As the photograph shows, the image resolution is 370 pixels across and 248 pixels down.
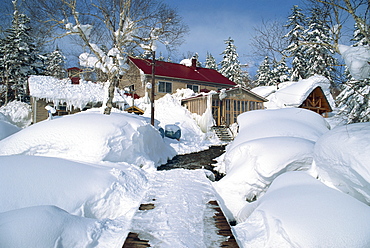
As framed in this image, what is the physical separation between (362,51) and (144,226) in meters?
4.82

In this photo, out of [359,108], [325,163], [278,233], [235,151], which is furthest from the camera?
[359,108]

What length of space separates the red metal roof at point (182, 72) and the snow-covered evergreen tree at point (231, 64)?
985cm

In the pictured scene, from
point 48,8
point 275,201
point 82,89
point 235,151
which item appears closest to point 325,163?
point 275,201

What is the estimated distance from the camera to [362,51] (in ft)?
12.3

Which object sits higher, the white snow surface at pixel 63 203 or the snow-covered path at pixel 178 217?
the white snow surface at pixel 63 203

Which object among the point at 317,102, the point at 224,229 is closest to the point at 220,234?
the point at 224,229

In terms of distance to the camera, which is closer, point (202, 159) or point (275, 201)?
point (275, 201)

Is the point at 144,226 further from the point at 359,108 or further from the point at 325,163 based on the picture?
the point at 359,108

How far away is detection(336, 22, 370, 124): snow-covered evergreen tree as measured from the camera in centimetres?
455

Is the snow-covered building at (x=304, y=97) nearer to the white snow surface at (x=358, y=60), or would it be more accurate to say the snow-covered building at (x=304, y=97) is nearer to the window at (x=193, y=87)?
the window at (x=193, y=87)

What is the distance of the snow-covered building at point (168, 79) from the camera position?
23369 millimetres

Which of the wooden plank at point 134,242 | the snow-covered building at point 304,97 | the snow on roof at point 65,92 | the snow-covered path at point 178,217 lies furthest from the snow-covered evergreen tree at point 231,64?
the wooden plank at point 134,242

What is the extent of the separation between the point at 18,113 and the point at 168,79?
50.0ft

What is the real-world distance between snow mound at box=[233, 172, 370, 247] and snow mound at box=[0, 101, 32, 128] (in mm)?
23643
